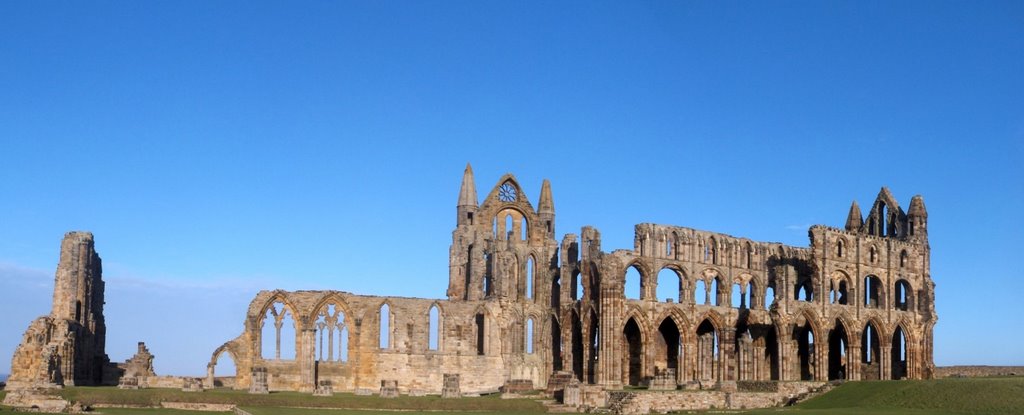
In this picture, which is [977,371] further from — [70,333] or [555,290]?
[70,333]

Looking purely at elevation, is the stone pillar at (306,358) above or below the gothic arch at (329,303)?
below

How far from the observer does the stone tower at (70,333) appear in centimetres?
5688

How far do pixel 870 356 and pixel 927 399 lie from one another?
2724 centimetres

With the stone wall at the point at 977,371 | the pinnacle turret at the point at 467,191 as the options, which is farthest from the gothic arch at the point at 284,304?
the stone wall at the point at 977,371

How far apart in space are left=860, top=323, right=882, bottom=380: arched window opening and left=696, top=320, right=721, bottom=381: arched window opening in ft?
31.3

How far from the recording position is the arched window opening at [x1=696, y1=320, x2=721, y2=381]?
6831 centimetres

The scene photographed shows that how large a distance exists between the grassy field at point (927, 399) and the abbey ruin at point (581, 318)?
6707mm

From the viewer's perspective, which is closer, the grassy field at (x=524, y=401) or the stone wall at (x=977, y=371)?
the grassy field at (x=524, y=401)

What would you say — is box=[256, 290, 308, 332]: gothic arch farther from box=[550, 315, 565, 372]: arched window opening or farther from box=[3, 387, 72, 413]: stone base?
box=[3, 387, 72, 413]: stone base

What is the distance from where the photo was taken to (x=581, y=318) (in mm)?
69062

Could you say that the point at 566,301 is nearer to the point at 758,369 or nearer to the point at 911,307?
the point at 758,369

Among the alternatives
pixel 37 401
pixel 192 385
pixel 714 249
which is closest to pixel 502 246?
pixel 714 249

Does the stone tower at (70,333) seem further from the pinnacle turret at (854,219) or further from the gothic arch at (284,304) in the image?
the pinnacle turret at (854,219)

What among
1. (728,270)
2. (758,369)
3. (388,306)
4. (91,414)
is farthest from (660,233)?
(91,414)
